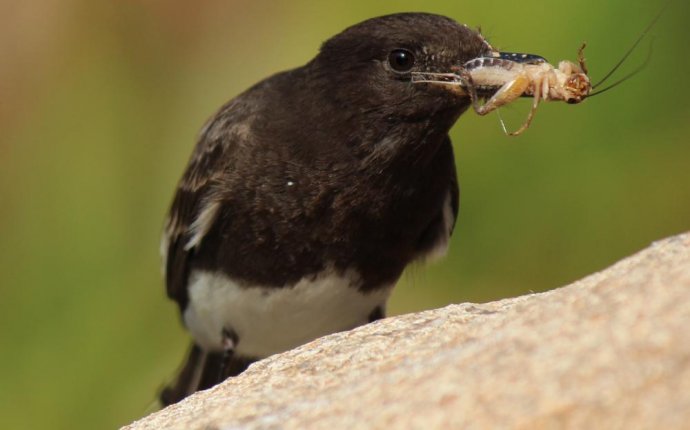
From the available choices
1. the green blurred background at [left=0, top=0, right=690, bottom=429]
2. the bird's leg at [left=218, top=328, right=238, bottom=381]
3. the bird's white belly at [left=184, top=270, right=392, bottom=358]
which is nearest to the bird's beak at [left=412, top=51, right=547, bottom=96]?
the bird's white belly at [left=184, top=270, right=392, bottom=358]

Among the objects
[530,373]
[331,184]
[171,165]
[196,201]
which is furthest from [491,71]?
[171,165]

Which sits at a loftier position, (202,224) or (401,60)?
(401,60)

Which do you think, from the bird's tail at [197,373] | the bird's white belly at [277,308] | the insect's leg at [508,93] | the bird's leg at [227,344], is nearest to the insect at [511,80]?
the insect's leg at [508,93]

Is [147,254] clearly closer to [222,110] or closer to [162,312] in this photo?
[162,312]

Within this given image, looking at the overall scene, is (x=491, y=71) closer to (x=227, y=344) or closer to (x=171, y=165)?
(x=227, y=344)

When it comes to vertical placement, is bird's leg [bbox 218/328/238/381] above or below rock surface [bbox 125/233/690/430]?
below

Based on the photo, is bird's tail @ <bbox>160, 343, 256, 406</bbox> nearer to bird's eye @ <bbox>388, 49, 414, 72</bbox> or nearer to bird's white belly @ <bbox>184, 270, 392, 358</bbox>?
bird's white belly @ <bbox>184, 270, 392, 358</bbox>

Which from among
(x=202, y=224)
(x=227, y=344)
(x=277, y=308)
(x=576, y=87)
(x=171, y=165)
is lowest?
(x=227, y=344)
